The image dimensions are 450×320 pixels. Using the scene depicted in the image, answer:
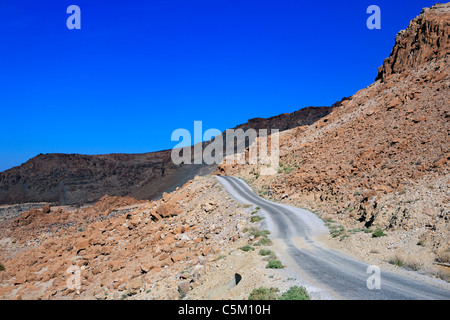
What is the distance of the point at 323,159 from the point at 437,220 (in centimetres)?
2063

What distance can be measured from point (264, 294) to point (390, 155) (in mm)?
23184

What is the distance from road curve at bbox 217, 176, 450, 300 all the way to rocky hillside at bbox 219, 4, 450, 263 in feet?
8.89

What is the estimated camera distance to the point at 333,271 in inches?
456

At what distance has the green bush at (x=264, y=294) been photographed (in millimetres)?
8909

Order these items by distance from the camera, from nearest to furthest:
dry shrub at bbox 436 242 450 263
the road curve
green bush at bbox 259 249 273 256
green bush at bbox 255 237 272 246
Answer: the road curve, dry shrub at bbox 436 242 450 263, green bush at bbox 259 249 273 256, green bush at bbox 255 237 272 246

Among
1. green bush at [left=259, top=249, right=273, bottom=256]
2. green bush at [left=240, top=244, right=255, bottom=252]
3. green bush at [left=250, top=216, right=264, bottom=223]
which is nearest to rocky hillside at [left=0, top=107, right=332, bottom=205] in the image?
green bush at [left=250, top=216, right=264, bottom=223]

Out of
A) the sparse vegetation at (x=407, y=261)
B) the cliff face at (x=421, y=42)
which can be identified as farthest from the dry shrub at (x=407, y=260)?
the cliff face at (x=421, y=42)

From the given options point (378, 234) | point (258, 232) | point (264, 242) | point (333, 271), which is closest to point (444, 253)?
point (378, 234)

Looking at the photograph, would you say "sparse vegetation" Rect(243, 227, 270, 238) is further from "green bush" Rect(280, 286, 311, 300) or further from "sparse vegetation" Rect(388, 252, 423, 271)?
"green bush" Rect(280, 286, 311, 300)

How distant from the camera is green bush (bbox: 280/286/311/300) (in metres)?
8.72

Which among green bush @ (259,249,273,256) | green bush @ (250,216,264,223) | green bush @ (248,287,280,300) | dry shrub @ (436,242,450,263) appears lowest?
Result: green bush @ (248,287,280,300)

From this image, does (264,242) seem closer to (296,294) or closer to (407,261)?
(407,261)

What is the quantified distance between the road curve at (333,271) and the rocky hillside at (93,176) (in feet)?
180
